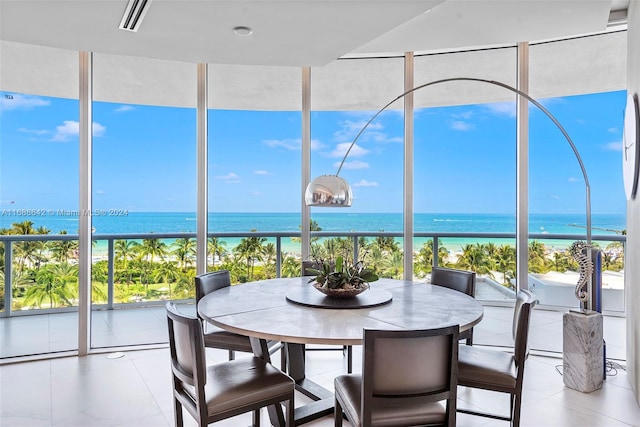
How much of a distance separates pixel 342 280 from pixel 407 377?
0.92 metres

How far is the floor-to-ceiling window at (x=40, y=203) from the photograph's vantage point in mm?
3627

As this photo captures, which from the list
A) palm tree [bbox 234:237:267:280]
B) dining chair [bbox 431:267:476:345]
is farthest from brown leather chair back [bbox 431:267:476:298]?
palm tree [bbox 234:237:267:280]

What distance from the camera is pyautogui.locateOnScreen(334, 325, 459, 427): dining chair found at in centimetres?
168

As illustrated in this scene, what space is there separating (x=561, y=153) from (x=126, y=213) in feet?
14.1

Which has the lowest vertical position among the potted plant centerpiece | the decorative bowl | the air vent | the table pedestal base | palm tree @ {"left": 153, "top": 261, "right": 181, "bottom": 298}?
the table pedestal base

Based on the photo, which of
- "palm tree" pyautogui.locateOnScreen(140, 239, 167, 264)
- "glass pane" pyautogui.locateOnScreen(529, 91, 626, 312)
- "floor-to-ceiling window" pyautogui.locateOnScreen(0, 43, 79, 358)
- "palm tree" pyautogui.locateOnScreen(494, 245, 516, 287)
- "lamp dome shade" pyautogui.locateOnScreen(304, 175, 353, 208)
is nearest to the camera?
"lamp dome shade" pyautogui.locateOnScreen(304, 175, 353, 208)

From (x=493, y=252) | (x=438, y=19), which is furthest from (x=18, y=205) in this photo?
(x=493, y=252)

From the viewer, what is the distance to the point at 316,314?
88.7 inches

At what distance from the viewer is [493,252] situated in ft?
13.6

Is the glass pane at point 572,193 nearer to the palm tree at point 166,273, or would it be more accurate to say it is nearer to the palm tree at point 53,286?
the palm tree at point 166,273

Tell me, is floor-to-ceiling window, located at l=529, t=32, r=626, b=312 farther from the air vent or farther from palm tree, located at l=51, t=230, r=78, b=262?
palm tree, located at l=51, t=230, r=78, b=262

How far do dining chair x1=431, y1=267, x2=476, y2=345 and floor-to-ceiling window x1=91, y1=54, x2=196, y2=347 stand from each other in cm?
233

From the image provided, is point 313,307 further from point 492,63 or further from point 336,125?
point 492,63

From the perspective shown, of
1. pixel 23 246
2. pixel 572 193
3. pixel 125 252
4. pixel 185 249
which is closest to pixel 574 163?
pixel 572 193
